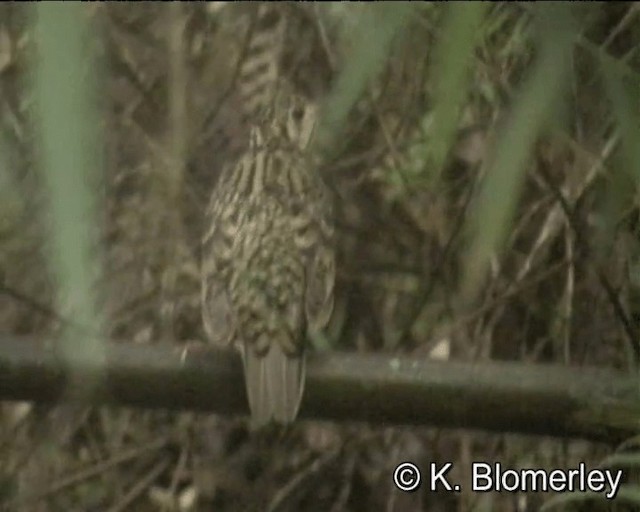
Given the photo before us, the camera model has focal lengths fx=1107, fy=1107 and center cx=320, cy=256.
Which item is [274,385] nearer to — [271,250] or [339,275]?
[271,250]

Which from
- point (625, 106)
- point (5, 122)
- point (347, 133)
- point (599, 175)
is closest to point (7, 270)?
point (347, 133)

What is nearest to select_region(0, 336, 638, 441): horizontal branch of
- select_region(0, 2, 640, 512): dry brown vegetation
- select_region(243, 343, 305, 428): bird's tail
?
select_region(243, 343, 305, 428): bird's tail

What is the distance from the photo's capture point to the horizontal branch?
37.2 inches

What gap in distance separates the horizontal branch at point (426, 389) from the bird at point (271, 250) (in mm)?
113

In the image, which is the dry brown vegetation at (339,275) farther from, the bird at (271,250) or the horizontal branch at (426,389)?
the horizontal branch at (426,389)

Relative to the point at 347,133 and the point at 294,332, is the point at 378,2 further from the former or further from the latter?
the point at 347,133

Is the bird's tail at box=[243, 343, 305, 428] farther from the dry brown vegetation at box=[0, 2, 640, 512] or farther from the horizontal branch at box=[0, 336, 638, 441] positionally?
the dry brown vegetation at box=[0, 2, 640, 512]

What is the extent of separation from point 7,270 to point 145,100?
30 centimetres

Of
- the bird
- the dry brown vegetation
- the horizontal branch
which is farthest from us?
the dry brown vegetation

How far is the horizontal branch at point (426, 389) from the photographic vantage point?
3.10 ft

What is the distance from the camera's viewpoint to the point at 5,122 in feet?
2.73

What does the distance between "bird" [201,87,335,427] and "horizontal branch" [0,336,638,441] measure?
0.11 metres

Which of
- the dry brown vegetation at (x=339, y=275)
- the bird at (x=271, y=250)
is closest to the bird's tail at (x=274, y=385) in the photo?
the bird at (x=271, y=250)

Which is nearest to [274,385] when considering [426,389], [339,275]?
[426,389]
